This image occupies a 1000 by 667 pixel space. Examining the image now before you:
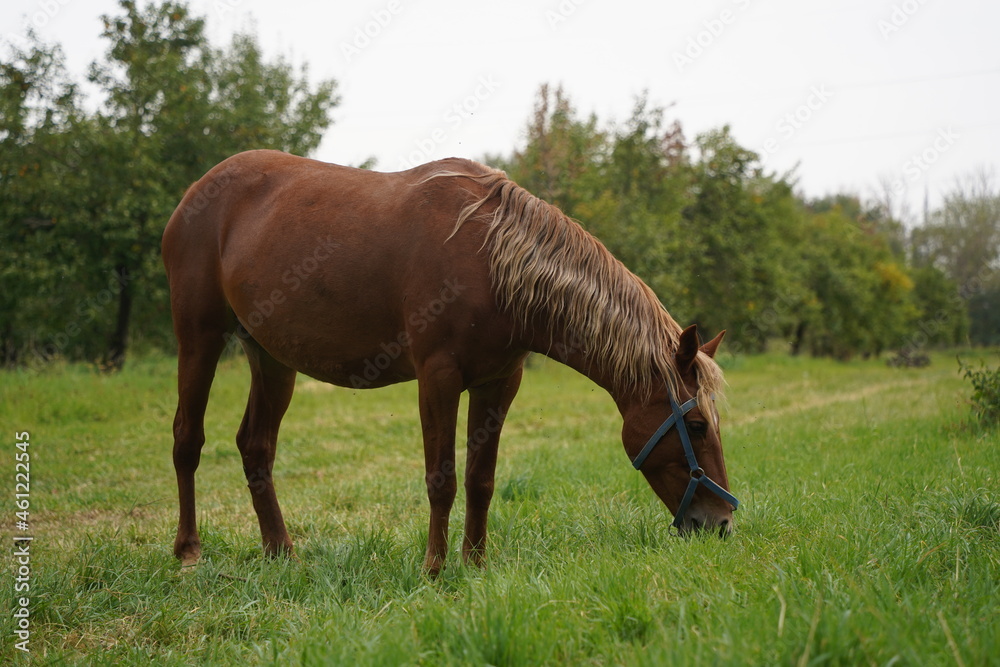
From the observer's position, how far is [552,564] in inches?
119

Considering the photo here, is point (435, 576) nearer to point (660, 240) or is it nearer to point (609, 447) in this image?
point (609, 447)

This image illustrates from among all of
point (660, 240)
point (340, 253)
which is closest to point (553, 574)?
point (340, 253)

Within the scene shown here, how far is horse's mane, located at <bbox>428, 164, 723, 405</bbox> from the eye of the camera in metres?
3.30

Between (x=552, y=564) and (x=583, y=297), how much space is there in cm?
126

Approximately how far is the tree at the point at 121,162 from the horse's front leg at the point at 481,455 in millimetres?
11696

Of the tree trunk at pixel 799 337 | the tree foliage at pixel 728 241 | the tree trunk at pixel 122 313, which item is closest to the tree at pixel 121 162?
the tree trunk at pixel 122 313

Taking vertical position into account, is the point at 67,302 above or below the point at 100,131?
below

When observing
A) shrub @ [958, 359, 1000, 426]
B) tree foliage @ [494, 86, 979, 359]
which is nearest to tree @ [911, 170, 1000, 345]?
tree foliage @ [494, 86, 979, 359]

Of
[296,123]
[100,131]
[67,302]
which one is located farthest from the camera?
[296,123]

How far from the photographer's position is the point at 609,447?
6.95 metres

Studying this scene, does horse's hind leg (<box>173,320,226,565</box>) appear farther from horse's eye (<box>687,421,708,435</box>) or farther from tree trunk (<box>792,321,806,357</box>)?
tree trunk (<box>792,321,806,357</box>)

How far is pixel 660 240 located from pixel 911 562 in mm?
18422
